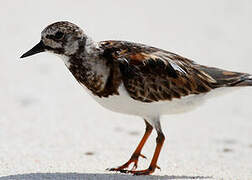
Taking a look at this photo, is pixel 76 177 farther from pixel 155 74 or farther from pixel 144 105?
pixel 155 74

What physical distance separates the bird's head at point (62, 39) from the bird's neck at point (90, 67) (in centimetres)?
6

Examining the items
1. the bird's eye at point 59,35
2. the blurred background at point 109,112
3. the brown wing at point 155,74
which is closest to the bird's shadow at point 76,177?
the blurred background at point 109,112


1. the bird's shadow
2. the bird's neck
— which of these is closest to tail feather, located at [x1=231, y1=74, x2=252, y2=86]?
the bird's shadow

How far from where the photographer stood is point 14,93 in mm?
9633

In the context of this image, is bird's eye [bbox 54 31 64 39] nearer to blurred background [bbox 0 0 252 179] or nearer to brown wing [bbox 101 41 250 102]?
brown wing [bbox 101 41 250 102]

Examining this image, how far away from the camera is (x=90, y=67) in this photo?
5.87 metres

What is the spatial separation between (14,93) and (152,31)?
14.3 ft

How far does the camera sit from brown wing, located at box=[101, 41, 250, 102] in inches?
230

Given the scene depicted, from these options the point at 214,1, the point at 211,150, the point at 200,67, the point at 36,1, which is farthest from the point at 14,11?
the point at 200,67

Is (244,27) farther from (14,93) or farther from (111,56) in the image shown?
(111,56)

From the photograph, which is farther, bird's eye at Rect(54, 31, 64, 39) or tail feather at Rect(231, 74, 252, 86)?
tail feather at Rect(231, 74, 252, 86)

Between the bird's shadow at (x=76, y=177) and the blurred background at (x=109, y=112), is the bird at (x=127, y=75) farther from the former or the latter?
the blurred background at (x=109, y=112)

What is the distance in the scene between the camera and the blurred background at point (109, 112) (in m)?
6.99

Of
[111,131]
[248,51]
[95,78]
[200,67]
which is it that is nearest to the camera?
[95,78]
